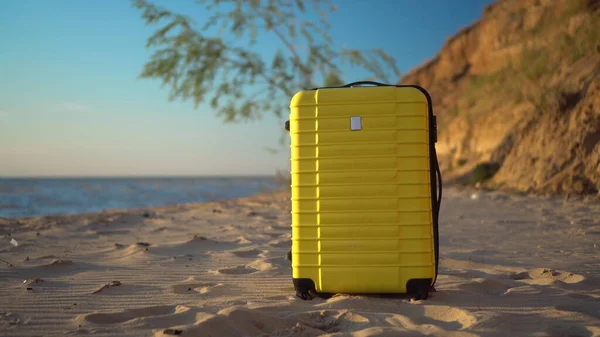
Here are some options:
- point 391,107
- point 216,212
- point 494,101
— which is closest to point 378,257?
point 391,107

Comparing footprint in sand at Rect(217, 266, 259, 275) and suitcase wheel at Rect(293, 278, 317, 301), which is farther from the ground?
suitcase wheel at Rect(293, 278, 317, 301)

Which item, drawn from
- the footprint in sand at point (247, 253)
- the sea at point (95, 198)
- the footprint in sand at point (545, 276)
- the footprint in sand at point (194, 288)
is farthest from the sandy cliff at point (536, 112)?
the footprint in sand at point (194, 288)

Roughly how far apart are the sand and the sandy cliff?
3345mm

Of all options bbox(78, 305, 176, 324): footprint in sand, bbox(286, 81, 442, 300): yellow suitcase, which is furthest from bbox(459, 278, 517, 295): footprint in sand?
bbox(78, 305, 176, 324): footprint in sand

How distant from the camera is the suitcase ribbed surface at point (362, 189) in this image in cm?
254

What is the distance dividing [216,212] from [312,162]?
5313mm

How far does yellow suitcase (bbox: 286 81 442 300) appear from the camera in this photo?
2539 mm

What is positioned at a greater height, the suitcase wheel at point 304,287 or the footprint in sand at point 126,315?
the suitcase wheel at point 304,287

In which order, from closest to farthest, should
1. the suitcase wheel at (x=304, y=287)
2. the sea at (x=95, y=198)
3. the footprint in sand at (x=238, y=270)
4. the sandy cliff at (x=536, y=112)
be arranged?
the suitcase wheel at (x=304, y=287) → the footprint in sand at (x=238, y=270) → the sandy cliff at (x=536, y=112) → the sea at (x=95, y=198)

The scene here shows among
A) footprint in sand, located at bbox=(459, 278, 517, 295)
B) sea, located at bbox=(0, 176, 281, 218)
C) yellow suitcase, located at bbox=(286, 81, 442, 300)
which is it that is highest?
yellow suitcase, located at bbox=(286, 81, 442, 300)

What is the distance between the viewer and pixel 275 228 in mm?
5672

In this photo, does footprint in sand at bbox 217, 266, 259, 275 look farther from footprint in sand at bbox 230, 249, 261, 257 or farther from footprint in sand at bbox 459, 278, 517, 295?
footprint in sand at bbox 459, 278, 517, 295

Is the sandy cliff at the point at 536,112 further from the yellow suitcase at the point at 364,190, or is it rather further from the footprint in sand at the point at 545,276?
the yellow suitcase at the point at 364,190

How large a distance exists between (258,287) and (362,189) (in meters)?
0.97
